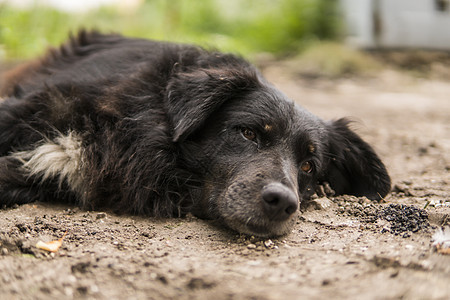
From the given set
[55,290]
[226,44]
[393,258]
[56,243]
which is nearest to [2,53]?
[226,44]

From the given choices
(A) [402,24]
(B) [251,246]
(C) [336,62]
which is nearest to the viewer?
(B) [251,246]

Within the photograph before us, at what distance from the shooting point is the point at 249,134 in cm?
311

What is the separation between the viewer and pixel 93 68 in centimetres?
361

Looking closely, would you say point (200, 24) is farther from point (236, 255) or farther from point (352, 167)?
point (236, 255)

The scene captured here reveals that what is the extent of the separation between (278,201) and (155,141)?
39.3 inches

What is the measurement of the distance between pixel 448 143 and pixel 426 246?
291cm

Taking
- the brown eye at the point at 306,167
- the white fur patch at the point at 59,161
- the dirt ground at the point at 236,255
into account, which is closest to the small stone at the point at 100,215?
the dirt ground at the point at 236,255

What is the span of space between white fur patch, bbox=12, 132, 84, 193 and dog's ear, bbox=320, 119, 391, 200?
1.81 m

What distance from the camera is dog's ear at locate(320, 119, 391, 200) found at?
11.5 feet

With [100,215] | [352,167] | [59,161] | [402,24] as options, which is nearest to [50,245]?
[100,215]

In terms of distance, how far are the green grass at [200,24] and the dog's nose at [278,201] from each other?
20.2ft

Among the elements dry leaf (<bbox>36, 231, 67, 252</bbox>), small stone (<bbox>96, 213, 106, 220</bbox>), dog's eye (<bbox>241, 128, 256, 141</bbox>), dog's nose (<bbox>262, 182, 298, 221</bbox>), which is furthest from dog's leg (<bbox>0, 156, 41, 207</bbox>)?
dog's nose (<bbox>262, 182, 298, 221</bbox>)

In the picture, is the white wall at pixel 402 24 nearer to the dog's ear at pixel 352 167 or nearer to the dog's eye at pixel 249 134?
the dog's ear at pixel 352 167

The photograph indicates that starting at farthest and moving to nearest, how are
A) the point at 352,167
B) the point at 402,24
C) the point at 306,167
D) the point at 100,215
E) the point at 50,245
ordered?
the point at 402,24 → the point at 352,167 → the point at 306,167 → the point at 100,215 → the point at 50,245
